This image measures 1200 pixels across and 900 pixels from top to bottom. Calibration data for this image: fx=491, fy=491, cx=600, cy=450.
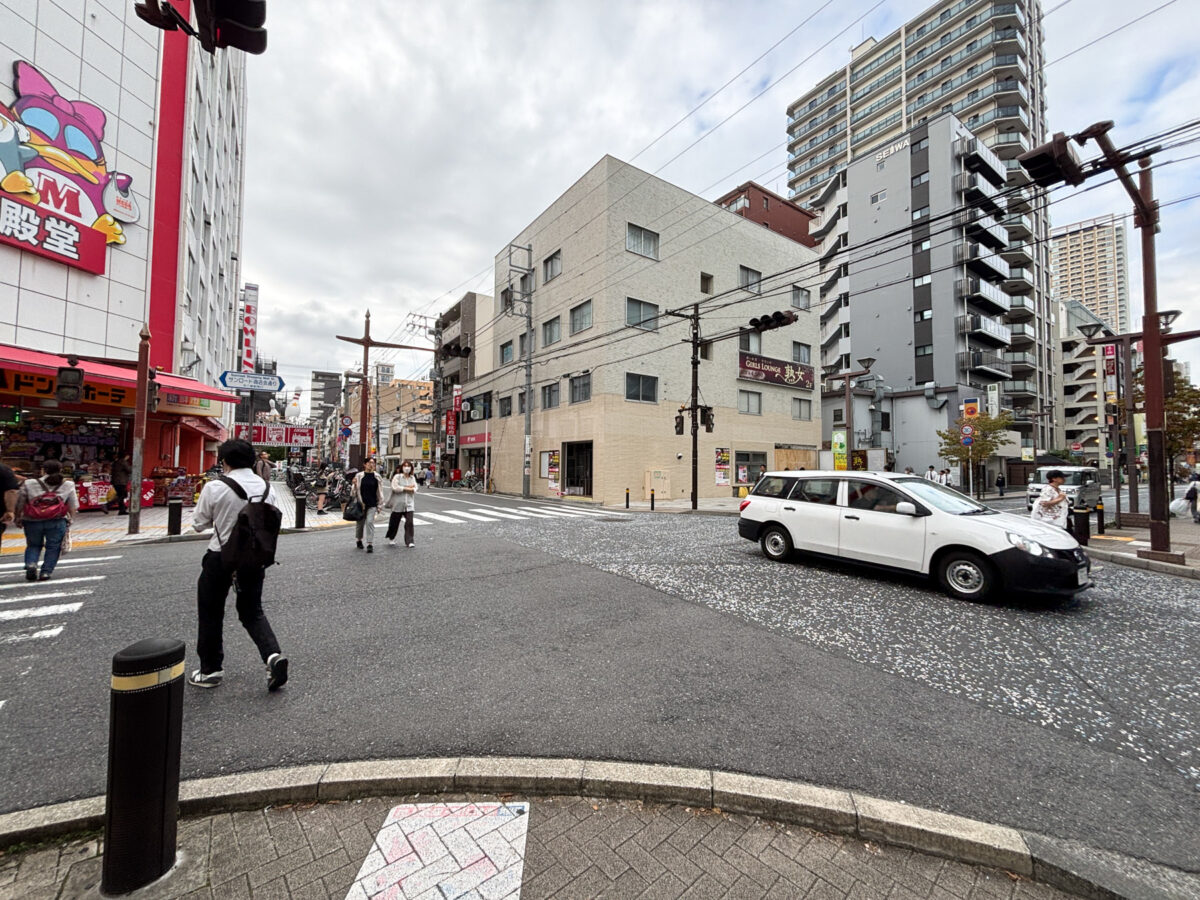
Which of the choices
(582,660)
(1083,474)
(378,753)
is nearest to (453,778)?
(378,753)

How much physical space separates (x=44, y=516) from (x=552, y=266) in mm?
25467

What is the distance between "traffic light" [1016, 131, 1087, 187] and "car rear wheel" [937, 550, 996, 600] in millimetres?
5961

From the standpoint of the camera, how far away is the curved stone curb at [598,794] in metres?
2.17

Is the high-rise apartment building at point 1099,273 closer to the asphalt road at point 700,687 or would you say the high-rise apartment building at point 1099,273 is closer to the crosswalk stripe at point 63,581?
the asphalt road at point 700,687

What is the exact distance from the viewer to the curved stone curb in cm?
217

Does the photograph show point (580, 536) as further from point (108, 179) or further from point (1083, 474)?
point (1083, 474)

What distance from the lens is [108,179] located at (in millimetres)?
14062

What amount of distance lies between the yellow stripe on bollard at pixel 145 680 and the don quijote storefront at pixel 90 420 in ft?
42.5

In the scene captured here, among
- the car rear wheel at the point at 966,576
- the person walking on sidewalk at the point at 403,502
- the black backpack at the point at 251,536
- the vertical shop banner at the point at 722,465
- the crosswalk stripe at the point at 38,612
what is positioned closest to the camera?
the black backpack at the point at 251,536

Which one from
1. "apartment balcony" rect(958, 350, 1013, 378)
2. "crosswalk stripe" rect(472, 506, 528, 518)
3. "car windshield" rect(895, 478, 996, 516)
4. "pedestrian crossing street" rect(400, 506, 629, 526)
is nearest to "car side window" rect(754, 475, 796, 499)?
"car windshield" rect(895, 478, 996, 516)

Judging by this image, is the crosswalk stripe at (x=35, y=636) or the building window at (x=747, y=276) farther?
the building window at (x=747, y=276)

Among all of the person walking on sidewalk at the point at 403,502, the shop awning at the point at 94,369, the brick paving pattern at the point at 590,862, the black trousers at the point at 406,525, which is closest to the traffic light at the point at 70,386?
the shop awning at the point at 94,369

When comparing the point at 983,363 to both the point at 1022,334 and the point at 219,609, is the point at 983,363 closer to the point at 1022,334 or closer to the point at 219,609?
the point at 1022,334

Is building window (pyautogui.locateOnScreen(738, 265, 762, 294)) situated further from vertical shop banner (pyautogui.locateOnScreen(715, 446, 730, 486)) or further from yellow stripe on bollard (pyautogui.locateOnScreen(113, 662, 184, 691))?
yellow stripe on bollard (pyautogui.locateOnScreen(113, 662, 184, 691))
